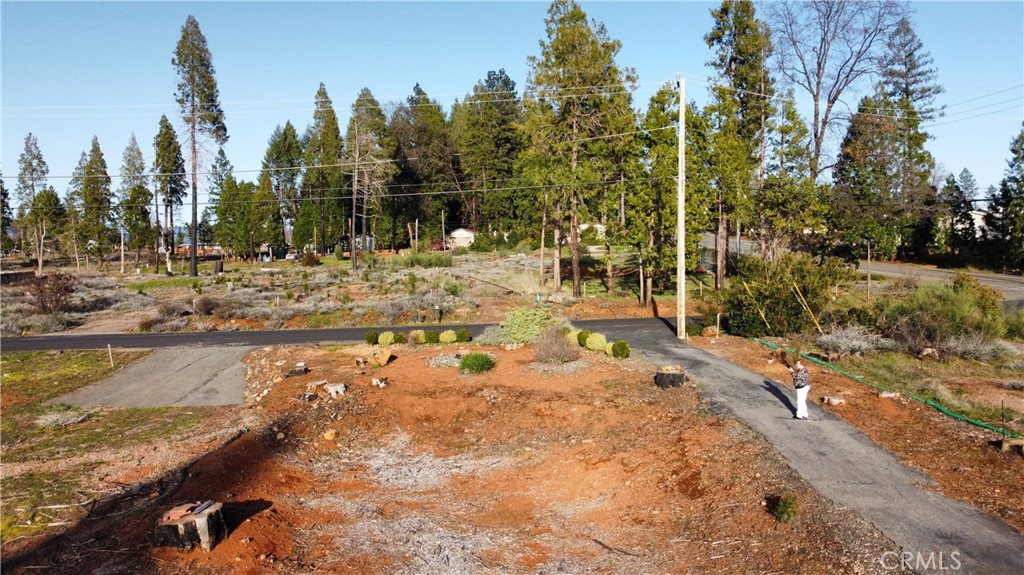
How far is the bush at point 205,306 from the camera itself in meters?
34.4

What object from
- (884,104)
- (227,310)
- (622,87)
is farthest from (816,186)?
(227,310)

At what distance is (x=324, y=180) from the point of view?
228ft

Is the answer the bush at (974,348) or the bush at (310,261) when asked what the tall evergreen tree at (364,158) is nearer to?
the bush at (310,261)

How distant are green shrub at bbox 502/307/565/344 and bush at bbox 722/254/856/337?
7606mm

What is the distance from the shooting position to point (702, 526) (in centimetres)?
983

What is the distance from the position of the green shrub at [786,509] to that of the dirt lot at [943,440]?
2672 mm

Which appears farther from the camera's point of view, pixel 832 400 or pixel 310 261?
pixel 310 261

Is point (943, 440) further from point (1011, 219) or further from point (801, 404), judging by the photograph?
point (1011, 219)

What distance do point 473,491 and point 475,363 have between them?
7881 millimetres

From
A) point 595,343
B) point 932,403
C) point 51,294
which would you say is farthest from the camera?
point 51,294

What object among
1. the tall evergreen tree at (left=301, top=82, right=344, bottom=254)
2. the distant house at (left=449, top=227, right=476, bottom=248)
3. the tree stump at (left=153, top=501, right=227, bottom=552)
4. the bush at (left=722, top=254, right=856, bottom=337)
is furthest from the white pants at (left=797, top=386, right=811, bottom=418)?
the distant house at (left=449, top=227, right=476, bottom=248)

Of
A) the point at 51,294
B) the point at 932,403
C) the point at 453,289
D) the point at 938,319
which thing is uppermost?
the point at 453,289

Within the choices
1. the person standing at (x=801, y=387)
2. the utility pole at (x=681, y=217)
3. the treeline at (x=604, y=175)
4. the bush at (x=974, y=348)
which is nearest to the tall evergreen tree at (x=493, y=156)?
the treeline at (x=604, y=175)

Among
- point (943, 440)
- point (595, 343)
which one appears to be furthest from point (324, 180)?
point (943, 440)
